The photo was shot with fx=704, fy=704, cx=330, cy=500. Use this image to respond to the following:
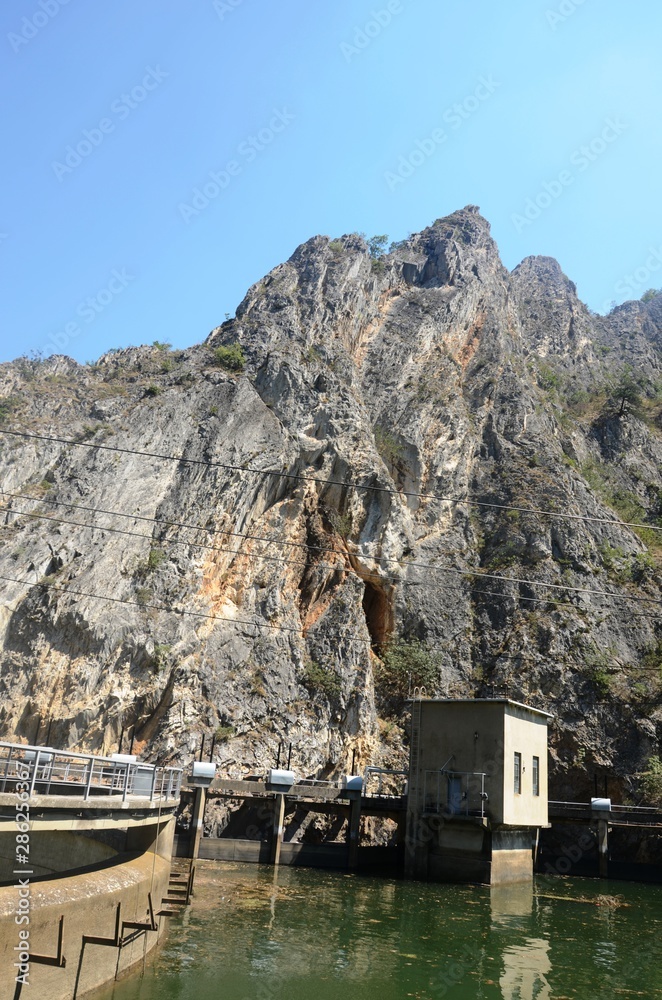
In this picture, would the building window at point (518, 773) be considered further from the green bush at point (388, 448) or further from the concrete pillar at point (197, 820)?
the green bush at point (388, 448)

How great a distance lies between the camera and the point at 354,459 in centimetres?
5125

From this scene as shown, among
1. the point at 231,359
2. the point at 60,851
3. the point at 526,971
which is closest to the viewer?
the point at 526,971

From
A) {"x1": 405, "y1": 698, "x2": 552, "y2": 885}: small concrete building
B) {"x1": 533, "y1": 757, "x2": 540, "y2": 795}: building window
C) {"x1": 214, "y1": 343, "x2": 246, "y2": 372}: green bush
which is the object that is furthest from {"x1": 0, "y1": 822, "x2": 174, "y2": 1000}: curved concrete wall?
{"x1": 214, "y1": 343, "x2": 246, "y2": 372}: green bush

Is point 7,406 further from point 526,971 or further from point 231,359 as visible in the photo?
point 526,971

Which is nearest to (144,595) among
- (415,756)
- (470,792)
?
(415,756)

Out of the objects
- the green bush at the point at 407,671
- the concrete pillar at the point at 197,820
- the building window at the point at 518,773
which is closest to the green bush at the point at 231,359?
the green bush at the point at 407,671

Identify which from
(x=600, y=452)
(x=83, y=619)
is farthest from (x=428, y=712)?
(x=600, y=452)

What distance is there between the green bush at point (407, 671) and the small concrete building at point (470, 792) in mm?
13635

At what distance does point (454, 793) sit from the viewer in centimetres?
3030

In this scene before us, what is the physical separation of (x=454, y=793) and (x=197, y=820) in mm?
11530

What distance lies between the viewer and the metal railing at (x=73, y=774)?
10234 mm

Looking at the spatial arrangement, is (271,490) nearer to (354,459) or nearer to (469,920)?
(354,459)

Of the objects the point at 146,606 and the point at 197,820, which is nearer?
the point at 197,820

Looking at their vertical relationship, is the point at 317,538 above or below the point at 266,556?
above
